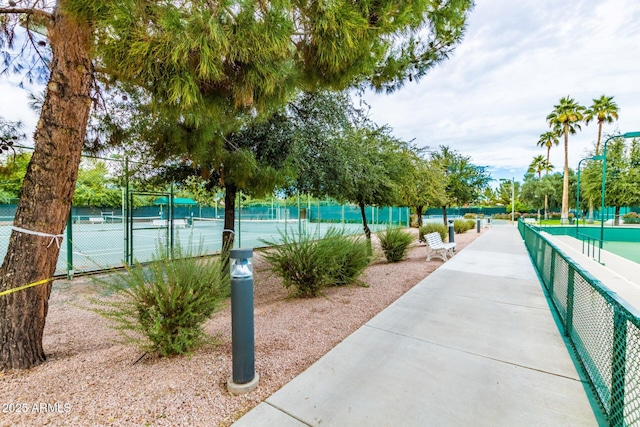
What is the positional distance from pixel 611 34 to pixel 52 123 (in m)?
13.0

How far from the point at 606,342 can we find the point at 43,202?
4.90 meters

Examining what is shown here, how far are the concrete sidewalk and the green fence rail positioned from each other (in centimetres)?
13

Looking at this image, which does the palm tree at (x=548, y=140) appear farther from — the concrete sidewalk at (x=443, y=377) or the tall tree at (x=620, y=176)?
the concrete sidewalk at (x=443, y=377)

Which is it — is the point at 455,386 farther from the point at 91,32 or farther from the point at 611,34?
the point at 611,34

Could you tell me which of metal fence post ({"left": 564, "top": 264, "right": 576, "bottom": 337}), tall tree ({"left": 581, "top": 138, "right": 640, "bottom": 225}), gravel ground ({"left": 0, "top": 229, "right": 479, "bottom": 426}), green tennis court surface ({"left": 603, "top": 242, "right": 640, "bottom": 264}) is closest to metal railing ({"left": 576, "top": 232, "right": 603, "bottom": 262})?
green tennis court surface ({"left": 603, "top": 242, "right": 640, "bottom": 264})

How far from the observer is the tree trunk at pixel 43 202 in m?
2.71

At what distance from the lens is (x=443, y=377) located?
264 centimetres

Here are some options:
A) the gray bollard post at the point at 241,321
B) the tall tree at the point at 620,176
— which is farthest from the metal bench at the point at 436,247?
the tall tree at the point at 620,176

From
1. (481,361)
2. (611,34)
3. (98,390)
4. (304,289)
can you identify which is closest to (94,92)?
(98,390)

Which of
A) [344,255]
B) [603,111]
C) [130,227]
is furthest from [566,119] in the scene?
[130,227]

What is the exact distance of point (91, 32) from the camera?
7.98ft

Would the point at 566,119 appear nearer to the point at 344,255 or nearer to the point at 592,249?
the point at 592,249

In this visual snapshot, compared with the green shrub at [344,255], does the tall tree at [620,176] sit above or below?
above

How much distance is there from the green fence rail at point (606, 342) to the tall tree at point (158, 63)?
2.91 m
